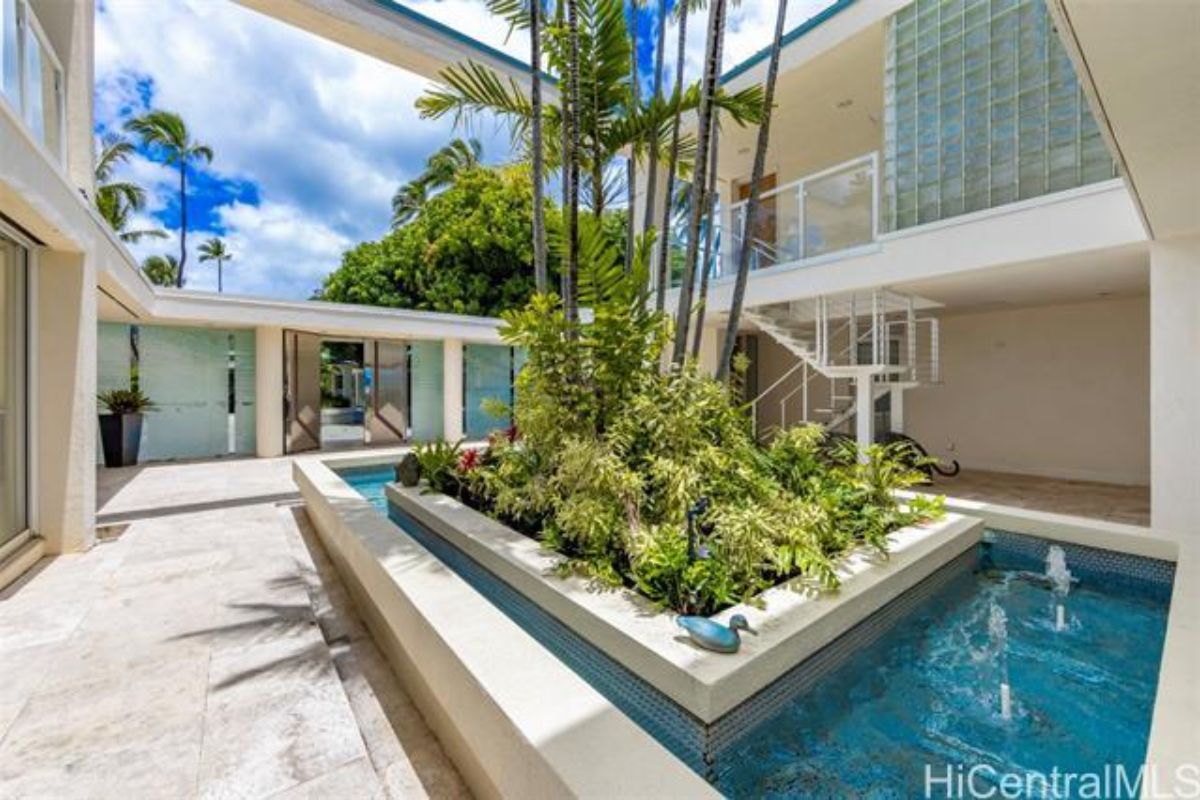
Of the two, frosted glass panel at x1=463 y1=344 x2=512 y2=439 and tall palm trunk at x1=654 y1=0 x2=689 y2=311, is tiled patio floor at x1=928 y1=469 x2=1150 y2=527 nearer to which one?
tall palm trunk at x1=654 y1=0 x2=689 y2=311

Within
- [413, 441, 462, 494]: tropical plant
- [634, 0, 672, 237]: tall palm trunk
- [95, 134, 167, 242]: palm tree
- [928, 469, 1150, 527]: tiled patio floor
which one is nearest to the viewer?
[634, 0, 672, 237]: tall palm trunk

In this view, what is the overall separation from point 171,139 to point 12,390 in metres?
21.0

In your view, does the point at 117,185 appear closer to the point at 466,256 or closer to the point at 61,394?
the point at 466,256

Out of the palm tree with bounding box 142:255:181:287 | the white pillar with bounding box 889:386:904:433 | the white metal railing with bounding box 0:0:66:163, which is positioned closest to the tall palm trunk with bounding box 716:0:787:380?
the white pillar with bounding box 889:386:904:433

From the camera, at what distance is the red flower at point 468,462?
6.88 m

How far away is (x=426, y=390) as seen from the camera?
14.6m

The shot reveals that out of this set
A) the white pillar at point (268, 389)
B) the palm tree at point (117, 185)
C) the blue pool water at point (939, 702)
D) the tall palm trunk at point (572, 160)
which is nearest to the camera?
the blue pool water at point (939, 702)

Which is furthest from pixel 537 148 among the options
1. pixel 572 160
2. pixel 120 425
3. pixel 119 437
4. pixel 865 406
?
pixel 119 437

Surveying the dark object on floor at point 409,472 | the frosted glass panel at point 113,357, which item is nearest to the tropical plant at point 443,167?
the frosted glass panel at point 113,357

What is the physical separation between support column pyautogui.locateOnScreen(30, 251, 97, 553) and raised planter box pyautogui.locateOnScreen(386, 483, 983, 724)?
3.85 metres

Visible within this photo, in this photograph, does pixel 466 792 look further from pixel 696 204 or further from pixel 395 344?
pixel 395 344

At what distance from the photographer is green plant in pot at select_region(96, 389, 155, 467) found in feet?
34.1

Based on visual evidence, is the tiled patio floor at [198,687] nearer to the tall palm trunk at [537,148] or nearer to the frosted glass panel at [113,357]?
the tall palm trunk at [537,148]

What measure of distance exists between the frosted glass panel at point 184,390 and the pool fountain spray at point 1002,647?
14.2 meters
